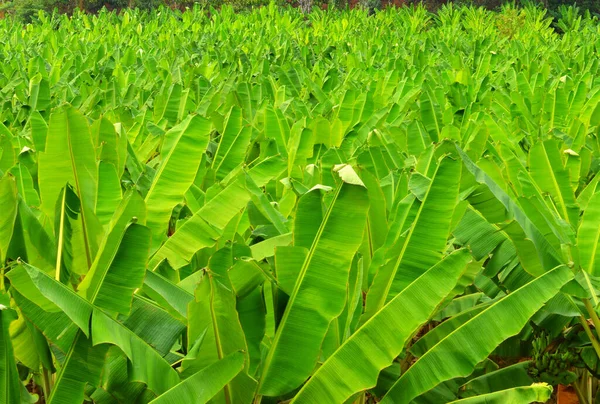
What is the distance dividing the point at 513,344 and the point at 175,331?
0.89 meters

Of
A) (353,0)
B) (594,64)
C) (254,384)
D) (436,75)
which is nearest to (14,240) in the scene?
(254,384)

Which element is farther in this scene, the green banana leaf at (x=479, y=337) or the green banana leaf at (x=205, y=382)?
the green banana leaf at (x=479, y=337)

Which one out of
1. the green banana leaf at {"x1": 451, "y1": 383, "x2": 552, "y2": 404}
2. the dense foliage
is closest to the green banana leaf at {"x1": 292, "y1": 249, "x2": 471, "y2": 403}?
the dense foliage

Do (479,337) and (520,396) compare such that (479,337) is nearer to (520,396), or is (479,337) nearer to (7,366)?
(520,396)

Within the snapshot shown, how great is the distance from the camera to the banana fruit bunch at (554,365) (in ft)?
5.49

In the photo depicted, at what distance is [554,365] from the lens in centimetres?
168

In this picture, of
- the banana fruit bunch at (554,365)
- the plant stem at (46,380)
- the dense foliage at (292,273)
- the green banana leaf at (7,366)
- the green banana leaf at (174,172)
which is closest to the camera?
the green banana leaf at (7,366)

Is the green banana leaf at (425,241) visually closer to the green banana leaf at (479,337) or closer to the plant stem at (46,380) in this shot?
the green banana leaf at (479,337)

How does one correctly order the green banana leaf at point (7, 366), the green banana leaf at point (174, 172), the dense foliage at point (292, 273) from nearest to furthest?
the green banana leaf at point (7, 366), the dense foliage at point (292, 273), the green banana leaf at point (174, 172)

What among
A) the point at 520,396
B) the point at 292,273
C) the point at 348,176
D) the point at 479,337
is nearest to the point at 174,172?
the point at 292,273

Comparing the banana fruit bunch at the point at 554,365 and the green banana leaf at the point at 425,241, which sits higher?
the green banana leaf at the point at 425,241

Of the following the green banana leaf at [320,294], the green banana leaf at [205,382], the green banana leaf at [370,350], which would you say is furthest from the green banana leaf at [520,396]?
the green banana leaf at [205,382]

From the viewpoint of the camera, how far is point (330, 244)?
138cm

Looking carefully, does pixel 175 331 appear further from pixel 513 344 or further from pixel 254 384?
pixel 513 344
